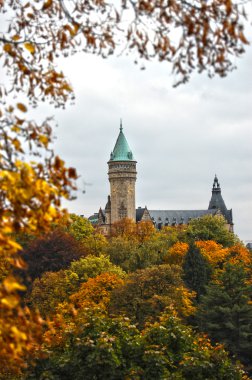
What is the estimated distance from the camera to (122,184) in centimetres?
15400

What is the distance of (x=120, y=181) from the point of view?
506 feet

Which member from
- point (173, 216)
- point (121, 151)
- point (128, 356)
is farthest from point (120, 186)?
point (128, 356)

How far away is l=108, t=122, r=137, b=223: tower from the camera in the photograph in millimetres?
→ 152750

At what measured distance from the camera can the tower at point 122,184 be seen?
15275cm

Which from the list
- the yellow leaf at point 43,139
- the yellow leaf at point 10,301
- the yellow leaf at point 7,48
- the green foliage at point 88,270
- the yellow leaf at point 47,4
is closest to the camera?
the yellow leaf at point 10,301

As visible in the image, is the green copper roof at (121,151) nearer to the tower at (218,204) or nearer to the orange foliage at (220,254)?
the tower at (218,204)

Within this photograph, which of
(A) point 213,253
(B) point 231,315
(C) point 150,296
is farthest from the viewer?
(A) point 213,253

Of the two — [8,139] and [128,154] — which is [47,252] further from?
[128,154]

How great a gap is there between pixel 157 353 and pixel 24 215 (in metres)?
17.2

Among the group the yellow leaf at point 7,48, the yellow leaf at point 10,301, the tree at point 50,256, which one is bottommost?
the yellow leaf at point 10,301

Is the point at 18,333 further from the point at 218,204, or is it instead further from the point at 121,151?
the point at 218,204

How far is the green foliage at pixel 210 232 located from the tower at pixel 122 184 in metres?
72.2

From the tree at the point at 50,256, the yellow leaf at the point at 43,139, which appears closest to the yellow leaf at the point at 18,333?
the yellow leaf at the point at 43,139

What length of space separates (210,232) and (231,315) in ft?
128
